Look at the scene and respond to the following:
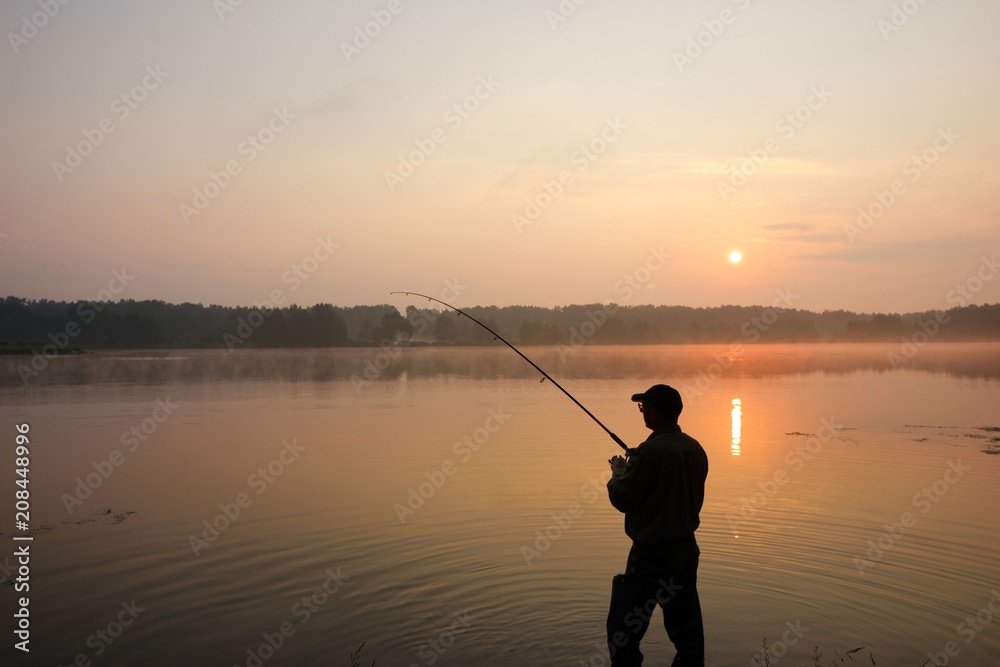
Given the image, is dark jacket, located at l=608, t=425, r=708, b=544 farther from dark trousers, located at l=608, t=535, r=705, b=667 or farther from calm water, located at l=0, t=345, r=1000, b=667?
calm water, located at l=0, t=345, r=1000, b=667

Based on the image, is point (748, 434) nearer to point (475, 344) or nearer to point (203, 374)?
point (203, 374)

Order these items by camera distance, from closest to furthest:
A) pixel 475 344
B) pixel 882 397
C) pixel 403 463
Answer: pixel 403 463
pixel 882 397
pixel 475 344

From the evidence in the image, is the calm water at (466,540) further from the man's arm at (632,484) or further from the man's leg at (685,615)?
the man's arm at (632,484)

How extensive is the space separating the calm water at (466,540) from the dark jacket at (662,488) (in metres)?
1.71

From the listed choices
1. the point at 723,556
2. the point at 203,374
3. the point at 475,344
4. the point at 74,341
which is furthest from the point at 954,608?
the point at 475,344

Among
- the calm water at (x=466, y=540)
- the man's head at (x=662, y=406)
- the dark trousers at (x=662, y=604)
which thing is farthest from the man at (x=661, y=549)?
the calm water at (x=466, y=540)

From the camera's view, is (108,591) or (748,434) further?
(748,434)

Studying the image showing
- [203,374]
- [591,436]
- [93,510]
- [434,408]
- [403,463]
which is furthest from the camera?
[203,374]

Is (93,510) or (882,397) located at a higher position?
(882,397)

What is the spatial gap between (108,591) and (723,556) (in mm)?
6440

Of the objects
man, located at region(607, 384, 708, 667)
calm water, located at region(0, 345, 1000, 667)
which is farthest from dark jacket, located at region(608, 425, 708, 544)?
calm water, located at region(0, 345, 1000, 667)

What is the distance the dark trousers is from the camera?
524cm

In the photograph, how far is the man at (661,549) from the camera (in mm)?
5227

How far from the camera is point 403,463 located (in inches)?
617
